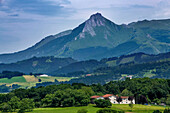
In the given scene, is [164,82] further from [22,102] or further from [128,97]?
[22,102]

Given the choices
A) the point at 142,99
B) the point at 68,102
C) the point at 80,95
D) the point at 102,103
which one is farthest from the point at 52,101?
the point at 142,99

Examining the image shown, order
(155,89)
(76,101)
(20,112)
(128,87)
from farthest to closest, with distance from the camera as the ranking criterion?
(128,87) < (155,89) < (76,101) < (20,112)

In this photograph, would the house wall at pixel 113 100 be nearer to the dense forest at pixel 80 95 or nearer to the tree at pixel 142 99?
the dense forest at pixel 80 95

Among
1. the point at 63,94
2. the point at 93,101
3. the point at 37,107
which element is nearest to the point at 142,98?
the point at 93,101

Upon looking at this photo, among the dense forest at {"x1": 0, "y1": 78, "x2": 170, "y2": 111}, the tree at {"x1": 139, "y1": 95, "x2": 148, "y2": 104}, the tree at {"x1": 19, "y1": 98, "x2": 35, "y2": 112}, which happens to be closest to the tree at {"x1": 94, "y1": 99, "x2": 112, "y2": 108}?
the dense forest at {"x1": 0, "y1": 78, "x2": 170, "y2": 111}

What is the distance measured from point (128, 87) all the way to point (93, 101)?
3498 centimetres

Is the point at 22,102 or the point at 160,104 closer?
the point at 22,102

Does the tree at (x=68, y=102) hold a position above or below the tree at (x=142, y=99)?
above

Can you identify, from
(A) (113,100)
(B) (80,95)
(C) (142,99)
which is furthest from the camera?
(A) (113,100)

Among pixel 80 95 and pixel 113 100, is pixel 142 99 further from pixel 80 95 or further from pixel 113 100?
pixel 80 95

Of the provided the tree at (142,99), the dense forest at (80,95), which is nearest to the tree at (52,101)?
the dense forest at (80,95)

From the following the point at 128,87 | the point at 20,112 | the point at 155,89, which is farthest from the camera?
the point at 128,87

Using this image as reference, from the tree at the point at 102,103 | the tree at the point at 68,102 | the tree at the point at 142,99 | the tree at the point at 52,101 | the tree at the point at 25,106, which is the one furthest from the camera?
the tree at the point at 142,99

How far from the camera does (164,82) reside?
614 ft
